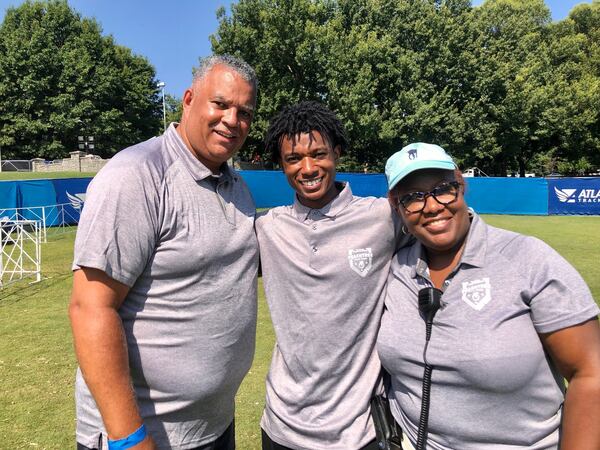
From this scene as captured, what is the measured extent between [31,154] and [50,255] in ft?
112

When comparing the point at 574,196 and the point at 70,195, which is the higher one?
the point at 574,196

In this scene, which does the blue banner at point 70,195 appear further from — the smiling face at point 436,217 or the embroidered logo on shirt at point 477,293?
the embroidered logo on shirt at point 477,293

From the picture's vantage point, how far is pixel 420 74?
1309 inches

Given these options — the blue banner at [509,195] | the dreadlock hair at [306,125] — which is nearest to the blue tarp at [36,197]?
the dreadlock hair at [306,125]

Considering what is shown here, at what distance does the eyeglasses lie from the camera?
6.77 feet

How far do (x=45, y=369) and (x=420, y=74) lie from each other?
32052 millimetres

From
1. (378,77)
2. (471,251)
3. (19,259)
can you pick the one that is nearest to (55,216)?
(19,259)

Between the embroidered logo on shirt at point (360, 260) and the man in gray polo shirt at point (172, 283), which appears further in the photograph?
the embroidered logo on shirt at point (360, 260)

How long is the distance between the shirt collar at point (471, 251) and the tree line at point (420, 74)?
2892 cm

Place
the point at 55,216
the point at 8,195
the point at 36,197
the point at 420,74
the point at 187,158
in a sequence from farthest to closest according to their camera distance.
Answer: the point at 420,74 → the point at 55,216 → the point at 36,197 → the point at 8,195 → the point at 187,158

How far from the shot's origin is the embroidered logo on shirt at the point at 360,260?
2.31m

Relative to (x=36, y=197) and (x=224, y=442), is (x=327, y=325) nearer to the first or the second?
(x=224, y=442)

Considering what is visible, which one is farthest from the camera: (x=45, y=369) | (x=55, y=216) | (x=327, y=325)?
(x=55, y=216)

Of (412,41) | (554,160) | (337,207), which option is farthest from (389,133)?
(337,207)
